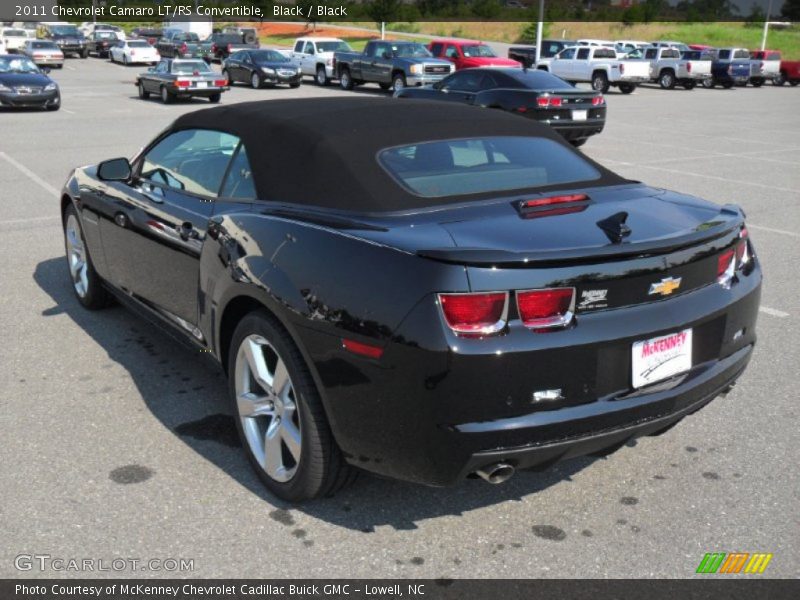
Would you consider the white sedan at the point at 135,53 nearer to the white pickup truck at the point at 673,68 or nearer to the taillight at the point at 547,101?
the white pickup truck at the point at 673,68

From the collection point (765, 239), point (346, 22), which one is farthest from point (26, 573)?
point (346, 22)

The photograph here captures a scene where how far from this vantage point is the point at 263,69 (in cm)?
3130

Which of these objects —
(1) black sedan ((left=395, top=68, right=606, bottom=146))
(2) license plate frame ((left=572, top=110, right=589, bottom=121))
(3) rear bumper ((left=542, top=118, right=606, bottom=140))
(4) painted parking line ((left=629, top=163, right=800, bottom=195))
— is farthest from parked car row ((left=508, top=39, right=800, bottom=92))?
(4) painted parking line ((left=629, top=163, right=800, bottom=195))

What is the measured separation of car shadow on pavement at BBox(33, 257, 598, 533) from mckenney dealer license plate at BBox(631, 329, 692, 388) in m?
0.81

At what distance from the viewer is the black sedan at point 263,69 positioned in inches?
1232

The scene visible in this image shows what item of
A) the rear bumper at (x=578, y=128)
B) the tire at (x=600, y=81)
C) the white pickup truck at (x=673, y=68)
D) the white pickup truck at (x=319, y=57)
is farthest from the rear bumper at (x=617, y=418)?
the white pickup truck at (x=673, y=68)

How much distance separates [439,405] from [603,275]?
0.75 m

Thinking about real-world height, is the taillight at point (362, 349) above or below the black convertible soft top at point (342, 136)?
below

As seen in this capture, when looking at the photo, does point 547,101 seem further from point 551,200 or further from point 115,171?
point 551,200

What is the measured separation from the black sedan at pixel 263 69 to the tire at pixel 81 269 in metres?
26.1

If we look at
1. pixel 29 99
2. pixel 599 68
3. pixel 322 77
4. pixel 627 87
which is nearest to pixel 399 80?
pixel 322 77

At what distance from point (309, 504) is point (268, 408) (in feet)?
1.42

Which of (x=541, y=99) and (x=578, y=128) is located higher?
(x=541, y=99)

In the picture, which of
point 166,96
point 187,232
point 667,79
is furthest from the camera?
point 667,79
